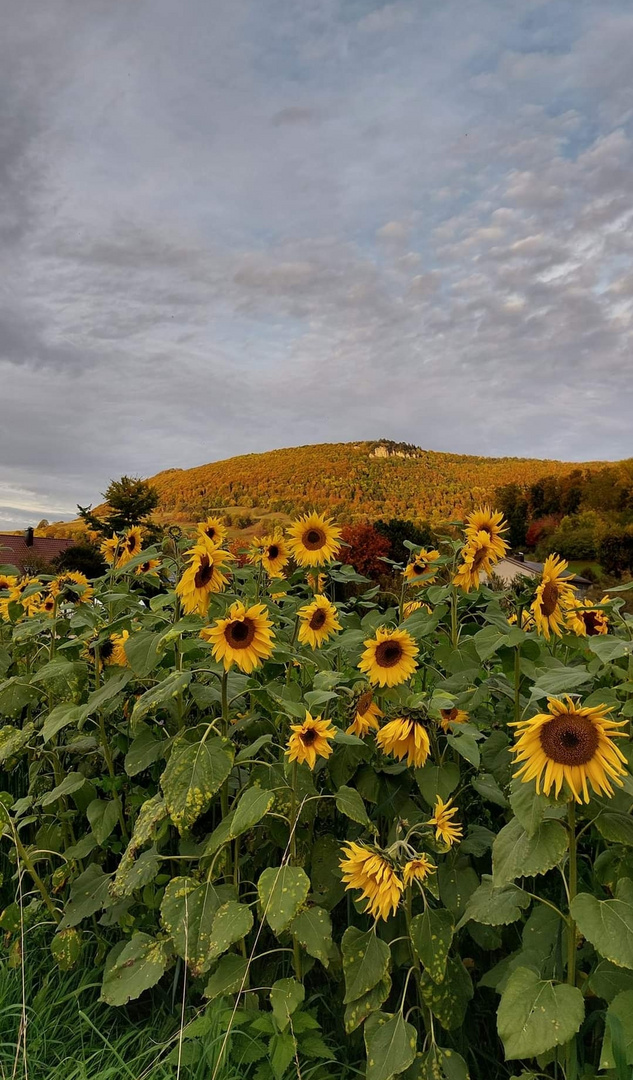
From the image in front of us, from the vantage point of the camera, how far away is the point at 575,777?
145 cm

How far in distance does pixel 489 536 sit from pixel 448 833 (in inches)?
46.1

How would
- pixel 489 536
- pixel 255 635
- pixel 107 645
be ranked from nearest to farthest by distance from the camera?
1. pixel 255 635
2. pixel 489 536
3. pixel 107 645

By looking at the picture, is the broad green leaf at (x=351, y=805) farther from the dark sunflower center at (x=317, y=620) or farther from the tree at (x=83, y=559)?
the tree at (x=83, y=559)

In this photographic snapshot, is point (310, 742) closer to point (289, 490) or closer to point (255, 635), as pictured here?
point (255, 635)

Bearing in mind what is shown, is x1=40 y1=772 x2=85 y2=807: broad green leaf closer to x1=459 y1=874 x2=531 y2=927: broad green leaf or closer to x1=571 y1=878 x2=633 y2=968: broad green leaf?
x1=459 y1=874 x2=531 y2=927: broad green leaf

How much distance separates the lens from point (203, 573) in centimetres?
226

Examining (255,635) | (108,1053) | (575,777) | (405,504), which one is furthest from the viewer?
(405,504)

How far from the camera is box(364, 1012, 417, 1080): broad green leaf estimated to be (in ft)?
5.43

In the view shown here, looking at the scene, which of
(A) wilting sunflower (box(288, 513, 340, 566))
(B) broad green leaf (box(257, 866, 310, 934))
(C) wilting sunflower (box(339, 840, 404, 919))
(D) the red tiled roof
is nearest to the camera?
(C) wilting sunflower (box(339, 840, 404, 919))

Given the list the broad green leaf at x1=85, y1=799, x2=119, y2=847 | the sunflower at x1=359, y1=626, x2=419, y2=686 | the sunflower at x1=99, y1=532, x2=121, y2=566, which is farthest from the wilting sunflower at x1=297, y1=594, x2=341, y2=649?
the sunflower at x1=99, y1=532, x2=121, y2=566

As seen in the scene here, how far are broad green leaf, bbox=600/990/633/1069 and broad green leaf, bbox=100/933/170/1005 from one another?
1.10m

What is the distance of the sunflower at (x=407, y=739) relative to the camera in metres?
1.84

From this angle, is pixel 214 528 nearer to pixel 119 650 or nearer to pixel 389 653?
pixel 119 650

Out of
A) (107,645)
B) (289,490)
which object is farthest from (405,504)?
(107,645)
